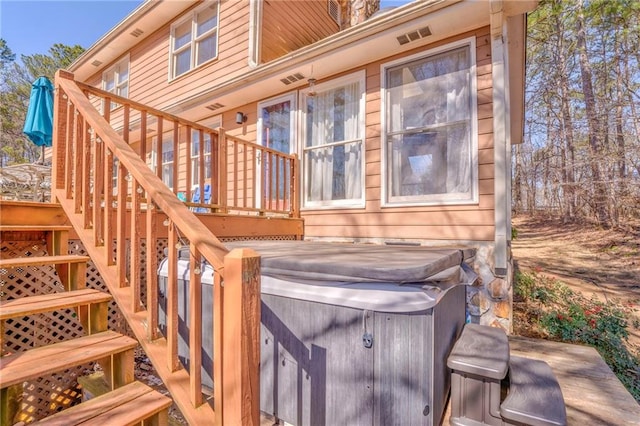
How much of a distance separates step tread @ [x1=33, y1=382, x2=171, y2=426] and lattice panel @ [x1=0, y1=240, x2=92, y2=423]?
0.98 m

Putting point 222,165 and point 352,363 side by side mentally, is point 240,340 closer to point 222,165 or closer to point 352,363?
point 352,363

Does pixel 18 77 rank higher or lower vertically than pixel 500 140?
higher

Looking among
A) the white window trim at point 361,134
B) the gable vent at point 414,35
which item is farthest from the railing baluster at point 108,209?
the gable vent at point 414,35

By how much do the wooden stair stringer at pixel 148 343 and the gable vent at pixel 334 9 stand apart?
7641mm

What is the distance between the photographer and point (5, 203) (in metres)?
2.04

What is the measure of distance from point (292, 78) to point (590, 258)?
8674 millimetres

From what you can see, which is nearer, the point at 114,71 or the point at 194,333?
the point at 194,333

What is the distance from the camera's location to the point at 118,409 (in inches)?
56.5

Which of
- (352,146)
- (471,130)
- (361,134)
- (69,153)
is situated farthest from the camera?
(352,146)

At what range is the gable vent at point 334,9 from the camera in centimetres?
759

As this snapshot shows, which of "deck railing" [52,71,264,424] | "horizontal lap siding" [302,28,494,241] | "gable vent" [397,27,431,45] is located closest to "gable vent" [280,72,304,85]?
"horizontal lap siding" [302,28,494,241]

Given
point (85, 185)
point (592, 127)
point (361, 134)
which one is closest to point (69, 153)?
point (85, 185)

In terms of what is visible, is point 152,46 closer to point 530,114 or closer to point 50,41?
point 50,41

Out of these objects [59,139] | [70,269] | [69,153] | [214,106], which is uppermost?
[214,106]
